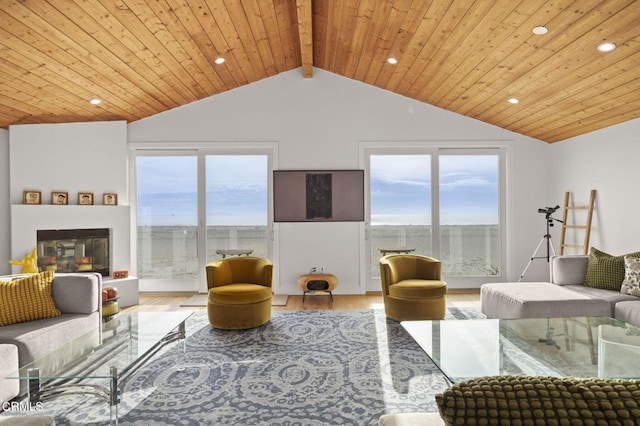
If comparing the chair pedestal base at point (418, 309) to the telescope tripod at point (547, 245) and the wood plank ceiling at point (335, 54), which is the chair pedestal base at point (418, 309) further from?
the wood plank ceiling at point (335, 54)

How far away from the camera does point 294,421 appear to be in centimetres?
244

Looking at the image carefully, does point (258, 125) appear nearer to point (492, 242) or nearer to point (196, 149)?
point (196, 149)

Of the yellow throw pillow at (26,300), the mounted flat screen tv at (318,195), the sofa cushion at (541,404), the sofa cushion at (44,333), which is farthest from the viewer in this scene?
the mounted flat screen tv at (318,195)

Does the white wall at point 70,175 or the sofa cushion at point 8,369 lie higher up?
the white wall at point 70,175

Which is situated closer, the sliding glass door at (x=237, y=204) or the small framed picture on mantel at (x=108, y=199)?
the small framed picture on mantel at (x=108, y=199)

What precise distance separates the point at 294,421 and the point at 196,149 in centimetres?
465

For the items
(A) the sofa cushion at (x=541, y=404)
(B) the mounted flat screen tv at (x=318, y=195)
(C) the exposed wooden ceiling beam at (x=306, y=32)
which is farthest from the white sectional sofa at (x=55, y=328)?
(C) the exposed wooden ceiling beam at (x=306, y=32)

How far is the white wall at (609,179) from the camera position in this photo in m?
4.70

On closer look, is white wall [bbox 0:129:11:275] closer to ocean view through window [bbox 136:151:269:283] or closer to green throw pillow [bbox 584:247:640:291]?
ocean view through window [bbox 136:151:269:283]

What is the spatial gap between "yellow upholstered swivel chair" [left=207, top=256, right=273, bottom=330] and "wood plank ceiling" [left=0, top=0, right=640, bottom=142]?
7.89ft

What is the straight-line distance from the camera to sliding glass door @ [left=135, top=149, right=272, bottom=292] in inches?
242

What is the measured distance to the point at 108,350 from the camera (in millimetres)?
2699

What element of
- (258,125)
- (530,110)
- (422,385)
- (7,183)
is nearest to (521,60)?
(530,110)

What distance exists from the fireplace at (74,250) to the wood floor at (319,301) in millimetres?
777
